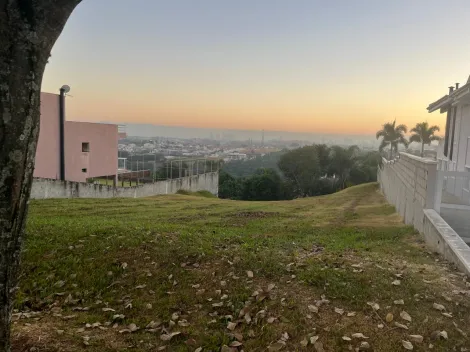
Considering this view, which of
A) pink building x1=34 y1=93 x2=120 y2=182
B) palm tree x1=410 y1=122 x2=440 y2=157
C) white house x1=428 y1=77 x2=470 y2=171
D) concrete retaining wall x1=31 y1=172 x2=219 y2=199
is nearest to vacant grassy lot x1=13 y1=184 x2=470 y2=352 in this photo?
white house x1=428 y1=77 x2=470 y2=171

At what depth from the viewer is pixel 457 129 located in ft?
41.6

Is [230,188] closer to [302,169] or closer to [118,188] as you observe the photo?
[302,169]

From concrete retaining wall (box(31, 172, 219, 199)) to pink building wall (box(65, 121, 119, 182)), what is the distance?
11.4 ft

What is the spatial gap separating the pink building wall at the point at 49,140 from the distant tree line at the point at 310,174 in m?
19.7

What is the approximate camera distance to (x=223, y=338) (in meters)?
3.33

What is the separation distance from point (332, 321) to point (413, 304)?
36.3 inches

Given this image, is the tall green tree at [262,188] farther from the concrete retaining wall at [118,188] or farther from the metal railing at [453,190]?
the metal railing at [453,190]

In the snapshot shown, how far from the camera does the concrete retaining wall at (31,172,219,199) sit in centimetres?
1534

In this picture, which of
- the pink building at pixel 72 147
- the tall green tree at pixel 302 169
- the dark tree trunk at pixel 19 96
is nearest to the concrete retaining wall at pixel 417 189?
the dark tree trunk at pixel 19 96

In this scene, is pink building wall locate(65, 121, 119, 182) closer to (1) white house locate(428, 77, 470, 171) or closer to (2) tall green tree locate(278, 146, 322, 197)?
(1) white house locate(428, 77, 470, 171)

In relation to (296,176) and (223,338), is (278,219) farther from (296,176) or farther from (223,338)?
(296,176)

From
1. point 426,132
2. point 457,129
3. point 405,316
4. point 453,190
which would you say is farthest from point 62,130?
point 426,132

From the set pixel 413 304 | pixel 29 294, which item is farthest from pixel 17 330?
pixel 413 304

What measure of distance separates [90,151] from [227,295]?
21832mm
